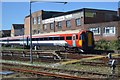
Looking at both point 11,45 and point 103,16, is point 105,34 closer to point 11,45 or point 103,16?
point 103,16

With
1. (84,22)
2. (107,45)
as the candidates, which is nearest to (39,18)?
(84,22)

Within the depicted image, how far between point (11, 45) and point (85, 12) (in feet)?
55.2

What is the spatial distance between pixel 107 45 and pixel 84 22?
11113 millimetres

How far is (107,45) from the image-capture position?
4288cm

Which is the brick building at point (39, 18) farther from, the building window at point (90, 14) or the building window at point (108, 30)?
the building window at point (108, 30)

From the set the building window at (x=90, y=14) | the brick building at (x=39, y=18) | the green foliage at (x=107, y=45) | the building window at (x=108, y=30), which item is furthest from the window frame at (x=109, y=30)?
the brick building at (x=39, y=18)

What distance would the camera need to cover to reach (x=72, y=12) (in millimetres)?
56875

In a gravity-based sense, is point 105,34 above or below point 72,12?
below

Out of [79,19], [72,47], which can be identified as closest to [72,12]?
[79,19]

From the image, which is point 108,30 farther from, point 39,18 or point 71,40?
point 39,18

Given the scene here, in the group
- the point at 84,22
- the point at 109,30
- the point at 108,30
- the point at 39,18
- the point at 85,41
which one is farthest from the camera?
the point at 39,18

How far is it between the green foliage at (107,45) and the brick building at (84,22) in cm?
185

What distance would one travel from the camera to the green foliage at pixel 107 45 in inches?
1594

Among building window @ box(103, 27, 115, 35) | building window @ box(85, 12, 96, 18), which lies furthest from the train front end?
building window @ box(85, 12, 96, 18)
